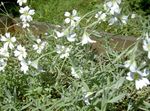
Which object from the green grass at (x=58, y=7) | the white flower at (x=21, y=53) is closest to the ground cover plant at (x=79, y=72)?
the white flower at (x=21, y=53)

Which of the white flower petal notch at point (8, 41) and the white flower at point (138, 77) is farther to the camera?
the white flower petal notch at point (8, 41)

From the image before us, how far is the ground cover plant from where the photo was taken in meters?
2.01

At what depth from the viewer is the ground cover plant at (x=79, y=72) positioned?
79.3 inches

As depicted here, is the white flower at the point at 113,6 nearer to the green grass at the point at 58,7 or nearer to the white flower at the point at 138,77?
the white flower at the point at 138,77

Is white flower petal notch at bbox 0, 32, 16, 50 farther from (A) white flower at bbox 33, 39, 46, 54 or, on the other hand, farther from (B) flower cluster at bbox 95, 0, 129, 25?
(B) flower cluster at bbox 95, 0, 129, 25

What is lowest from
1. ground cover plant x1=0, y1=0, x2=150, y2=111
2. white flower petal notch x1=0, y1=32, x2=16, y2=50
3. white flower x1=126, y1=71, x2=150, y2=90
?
white flower x1=126, y1=71, x2=150, y2=90

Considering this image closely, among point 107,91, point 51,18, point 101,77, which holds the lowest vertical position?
point 107,91

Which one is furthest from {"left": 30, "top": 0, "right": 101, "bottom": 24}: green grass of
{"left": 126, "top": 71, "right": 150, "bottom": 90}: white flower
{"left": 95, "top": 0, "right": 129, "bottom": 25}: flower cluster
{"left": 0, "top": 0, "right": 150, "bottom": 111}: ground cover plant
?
{"left": 126, "top": 71, "right": 150, "bottom": 90}: white flower

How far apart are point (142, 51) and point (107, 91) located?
11.4 inches

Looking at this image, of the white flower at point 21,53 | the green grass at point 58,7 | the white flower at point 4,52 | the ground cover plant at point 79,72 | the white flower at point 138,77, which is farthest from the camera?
the green grass at point 58,7

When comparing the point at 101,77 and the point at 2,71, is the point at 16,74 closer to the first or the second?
the point at 2,71

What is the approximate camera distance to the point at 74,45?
102 inches

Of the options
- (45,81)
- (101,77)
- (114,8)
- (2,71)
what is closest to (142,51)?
(114,8)

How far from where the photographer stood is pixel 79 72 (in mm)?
2316
